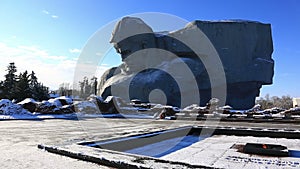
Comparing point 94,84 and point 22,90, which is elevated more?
point 94,84

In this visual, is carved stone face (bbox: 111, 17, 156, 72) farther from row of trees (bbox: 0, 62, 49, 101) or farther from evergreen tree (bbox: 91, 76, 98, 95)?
row of trees (bbox: 0, 62, 49, 101)

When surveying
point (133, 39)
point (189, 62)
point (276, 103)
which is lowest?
point (276, 103)

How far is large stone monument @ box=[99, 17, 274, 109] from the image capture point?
50.1 m

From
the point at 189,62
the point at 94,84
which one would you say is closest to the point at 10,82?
the point at 189,62

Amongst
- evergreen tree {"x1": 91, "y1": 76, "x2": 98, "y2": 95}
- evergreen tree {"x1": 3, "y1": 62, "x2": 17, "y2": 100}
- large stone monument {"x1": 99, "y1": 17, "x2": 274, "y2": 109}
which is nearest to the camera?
evergreen tree {"x1": 3, "y1": 62, "x2": 17, "y2": 100}

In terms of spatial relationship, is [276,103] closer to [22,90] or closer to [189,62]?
[189,62]

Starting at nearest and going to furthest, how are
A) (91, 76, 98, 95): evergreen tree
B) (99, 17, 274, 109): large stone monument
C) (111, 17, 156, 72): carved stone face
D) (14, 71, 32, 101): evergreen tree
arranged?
(14, 71, 32, 101): evergreen tree
(99, 17, 274, 109): large stone monument
(111, 17, 156, 72): carved stone face
(91, 76, 98, 95): evergreen tree

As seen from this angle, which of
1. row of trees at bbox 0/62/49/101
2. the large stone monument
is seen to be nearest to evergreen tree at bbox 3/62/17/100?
row of trees at bbox 0/62/49/101

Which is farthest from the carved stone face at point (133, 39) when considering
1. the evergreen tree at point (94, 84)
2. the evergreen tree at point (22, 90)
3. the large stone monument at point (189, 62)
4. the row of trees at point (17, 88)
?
the evergreen tree at point (22, 90)

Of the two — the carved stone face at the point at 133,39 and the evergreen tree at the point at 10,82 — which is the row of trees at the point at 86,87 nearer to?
the carved stone face at the point at 133,39

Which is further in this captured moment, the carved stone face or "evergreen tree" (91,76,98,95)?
"evergreen tree" (91,76,98,95)

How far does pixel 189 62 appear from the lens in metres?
51.2

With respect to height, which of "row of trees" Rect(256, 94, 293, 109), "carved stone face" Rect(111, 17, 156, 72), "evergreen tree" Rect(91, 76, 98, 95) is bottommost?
"row of trees" Rect(256, 94, 293, 109)

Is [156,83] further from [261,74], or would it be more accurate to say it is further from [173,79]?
[261,74]
